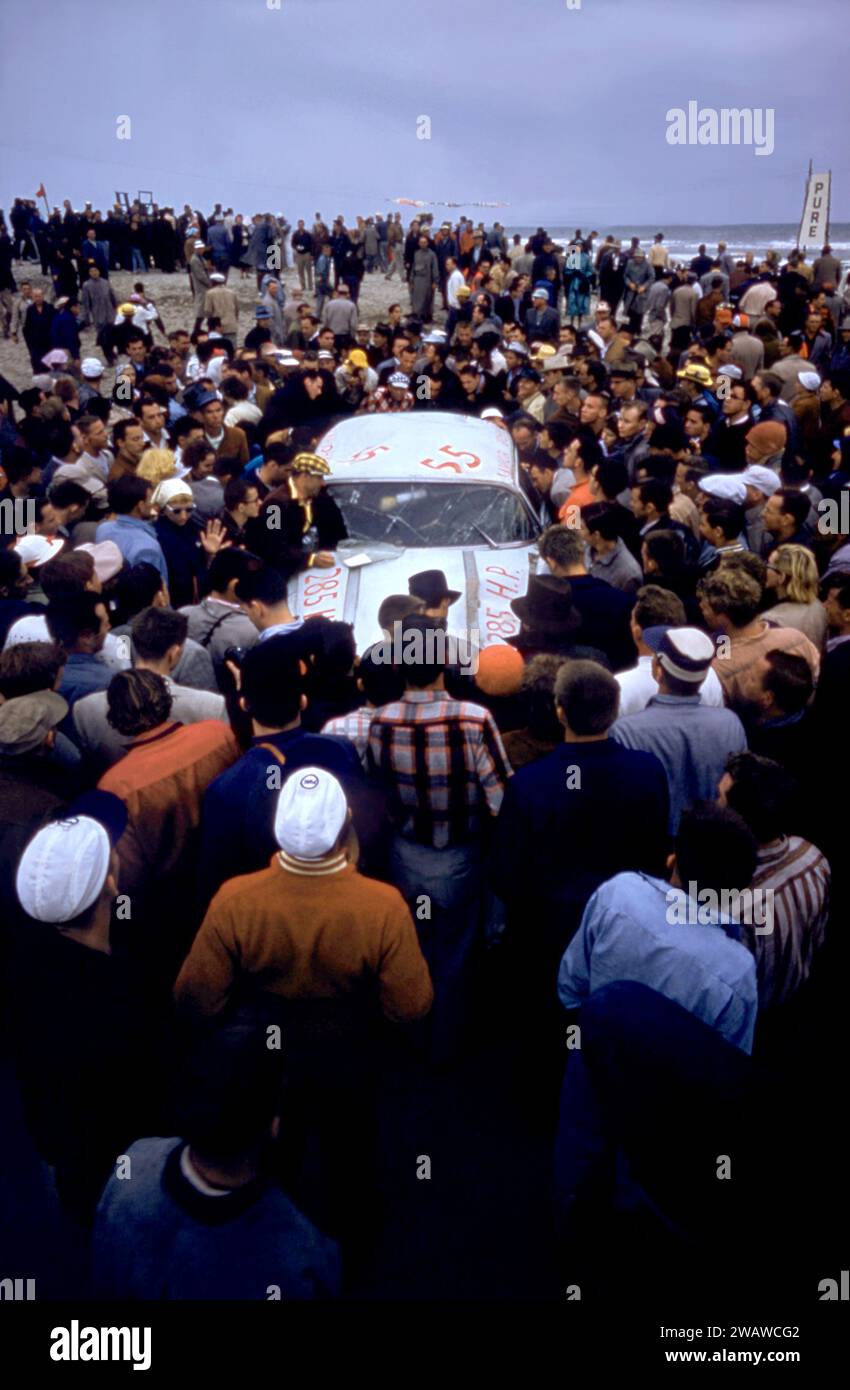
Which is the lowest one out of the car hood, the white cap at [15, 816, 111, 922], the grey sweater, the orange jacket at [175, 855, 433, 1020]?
the grey sweater

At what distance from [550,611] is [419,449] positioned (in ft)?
9.90

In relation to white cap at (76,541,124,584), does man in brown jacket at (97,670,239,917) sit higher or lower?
lower

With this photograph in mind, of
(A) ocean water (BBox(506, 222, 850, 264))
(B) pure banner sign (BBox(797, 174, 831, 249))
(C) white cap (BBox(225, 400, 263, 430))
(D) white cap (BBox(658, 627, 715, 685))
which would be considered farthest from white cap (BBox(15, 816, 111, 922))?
(A) ocean water (BBox(506, 222, 850, 264))

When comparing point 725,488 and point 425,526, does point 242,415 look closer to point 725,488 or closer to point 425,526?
point 425,526

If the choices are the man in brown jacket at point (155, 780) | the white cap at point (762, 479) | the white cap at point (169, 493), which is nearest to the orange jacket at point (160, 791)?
the man in brown jacket at point (155, 780)

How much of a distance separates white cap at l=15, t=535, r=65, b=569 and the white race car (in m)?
1.37

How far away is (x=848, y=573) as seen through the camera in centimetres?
440

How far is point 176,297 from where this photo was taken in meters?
21.4

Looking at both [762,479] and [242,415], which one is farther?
[242,415]

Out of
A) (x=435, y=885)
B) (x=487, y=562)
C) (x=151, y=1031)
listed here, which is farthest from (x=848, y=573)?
(x=151, y=1031)

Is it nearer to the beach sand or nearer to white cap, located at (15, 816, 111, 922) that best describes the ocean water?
the beach sand

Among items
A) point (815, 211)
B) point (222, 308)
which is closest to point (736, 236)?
point (815, 211)

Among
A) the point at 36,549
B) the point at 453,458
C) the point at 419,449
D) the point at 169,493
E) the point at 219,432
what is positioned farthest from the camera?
the point at 219,432

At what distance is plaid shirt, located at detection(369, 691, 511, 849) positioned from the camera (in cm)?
332
